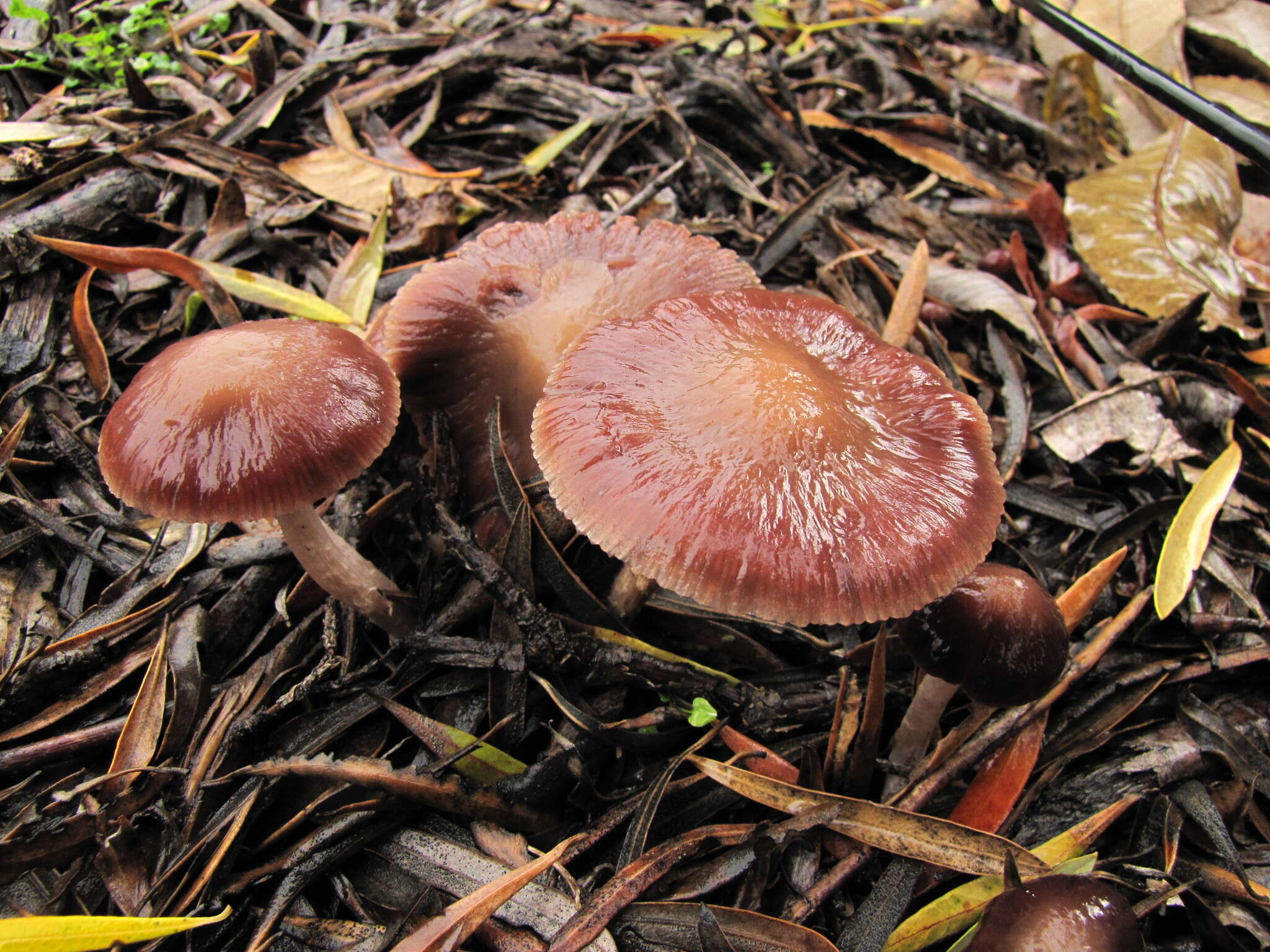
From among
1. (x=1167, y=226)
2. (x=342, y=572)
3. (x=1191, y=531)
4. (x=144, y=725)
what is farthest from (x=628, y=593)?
(x=1167, y=226)

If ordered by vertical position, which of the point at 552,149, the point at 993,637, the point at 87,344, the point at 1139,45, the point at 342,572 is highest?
the point at 1139,45

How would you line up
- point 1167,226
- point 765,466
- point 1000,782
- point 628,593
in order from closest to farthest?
point 765,466
point 1000,782
point 628,593
point 1167,226

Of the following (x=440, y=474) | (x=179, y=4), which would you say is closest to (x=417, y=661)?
Result: (x=440, y=474)

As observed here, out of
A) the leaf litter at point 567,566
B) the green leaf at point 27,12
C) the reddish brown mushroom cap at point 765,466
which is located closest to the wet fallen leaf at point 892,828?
the leaf litter at point 567,566

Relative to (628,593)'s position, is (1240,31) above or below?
above

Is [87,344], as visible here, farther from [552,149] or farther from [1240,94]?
[1240,94]

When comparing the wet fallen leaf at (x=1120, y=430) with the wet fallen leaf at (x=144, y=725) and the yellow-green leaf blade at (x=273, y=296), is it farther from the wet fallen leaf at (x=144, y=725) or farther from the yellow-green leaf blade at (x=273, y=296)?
the wet fallen leaf at (x=144, y=725)

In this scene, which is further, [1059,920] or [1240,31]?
[1240,31]
